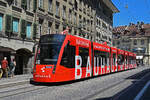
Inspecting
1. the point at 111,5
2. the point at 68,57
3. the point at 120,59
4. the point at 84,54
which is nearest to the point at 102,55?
the point at 84,54

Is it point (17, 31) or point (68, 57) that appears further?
point (17, 31)

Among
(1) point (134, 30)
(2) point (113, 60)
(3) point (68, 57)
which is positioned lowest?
(2) point (113, 60)

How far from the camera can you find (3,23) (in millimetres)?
18125

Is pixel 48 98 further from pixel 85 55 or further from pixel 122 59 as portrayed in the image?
pixel 122 59

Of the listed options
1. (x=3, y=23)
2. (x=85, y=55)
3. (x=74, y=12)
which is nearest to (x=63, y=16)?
(x=74, y=12)

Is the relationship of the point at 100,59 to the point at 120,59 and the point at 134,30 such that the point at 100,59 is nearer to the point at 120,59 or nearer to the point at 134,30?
the point at 120,59

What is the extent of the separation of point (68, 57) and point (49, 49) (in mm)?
1153

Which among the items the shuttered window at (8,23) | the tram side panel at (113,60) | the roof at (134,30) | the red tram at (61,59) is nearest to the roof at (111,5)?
the roof at (134,30)

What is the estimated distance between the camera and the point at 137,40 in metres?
75.8

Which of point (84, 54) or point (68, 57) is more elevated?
point (84, 54)

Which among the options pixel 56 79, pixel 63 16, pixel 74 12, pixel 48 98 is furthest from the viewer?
pixel 74 12

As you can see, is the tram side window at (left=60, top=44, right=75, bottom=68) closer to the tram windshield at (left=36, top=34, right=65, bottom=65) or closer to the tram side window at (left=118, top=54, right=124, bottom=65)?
the tram windshield at (left=36, top=34, right=65, bottom=65)

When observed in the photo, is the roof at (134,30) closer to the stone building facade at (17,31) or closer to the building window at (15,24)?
the stone building facade at (17,31)

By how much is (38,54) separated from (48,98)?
454 centimetres
